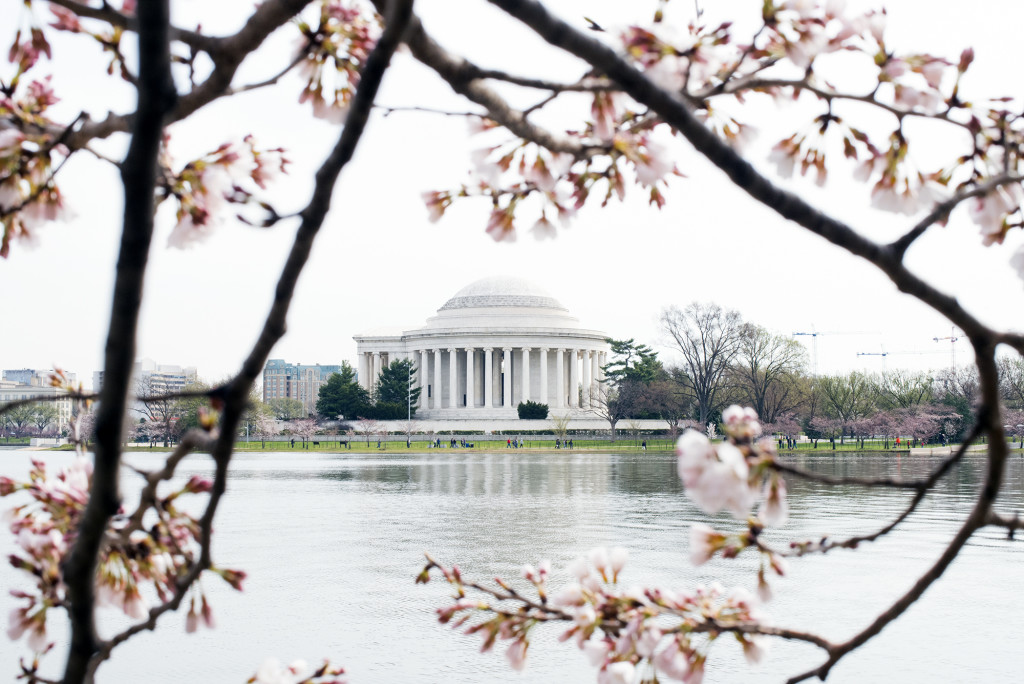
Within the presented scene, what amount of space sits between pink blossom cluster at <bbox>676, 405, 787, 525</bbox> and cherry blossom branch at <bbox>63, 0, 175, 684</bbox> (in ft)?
2.58

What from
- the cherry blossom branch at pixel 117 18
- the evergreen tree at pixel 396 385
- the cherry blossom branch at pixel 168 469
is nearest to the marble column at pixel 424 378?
the evergreen tree at pixel 396 385

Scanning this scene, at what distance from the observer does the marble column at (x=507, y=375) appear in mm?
91062

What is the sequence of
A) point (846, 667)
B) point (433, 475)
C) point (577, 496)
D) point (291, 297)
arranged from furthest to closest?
point (433, 475) < point (577, 496) < point (846, 667) < point (291, 297)

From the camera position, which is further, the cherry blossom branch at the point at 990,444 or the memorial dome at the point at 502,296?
the memorial dome at the point at 502,296

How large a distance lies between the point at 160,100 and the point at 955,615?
1178 cm

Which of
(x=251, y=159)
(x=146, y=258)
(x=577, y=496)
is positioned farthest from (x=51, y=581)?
(x=577, y=496)

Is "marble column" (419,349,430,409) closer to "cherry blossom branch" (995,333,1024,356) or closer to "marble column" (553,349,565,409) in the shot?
"marble column" (553,349,565,409)

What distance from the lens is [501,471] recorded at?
39.7 metres

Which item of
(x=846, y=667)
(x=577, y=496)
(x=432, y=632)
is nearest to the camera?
(x=846, y=667)

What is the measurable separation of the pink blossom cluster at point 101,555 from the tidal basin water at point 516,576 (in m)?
3.87

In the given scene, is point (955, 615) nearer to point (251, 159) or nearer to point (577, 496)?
point (251, 159)

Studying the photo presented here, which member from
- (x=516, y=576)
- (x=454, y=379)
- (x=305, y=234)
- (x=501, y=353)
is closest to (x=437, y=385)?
(x=454, y=379)

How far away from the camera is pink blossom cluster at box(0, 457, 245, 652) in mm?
2008

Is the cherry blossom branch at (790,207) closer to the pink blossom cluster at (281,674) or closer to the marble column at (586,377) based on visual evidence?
the pink blossom cluster at (281,674)
